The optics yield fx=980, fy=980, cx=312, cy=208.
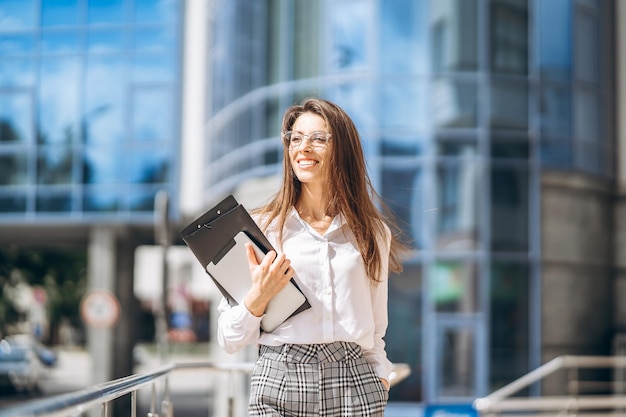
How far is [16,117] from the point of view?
947 inches

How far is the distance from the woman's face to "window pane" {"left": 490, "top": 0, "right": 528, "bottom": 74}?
1423cm

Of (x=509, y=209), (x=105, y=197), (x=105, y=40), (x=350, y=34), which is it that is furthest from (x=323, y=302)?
(x=105, y=40)

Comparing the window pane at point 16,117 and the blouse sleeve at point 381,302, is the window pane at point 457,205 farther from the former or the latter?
the blouse sleeve at point 381,302

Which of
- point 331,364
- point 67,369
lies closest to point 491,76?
point 331,364

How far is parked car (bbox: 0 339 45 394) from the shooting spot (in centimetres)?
2603

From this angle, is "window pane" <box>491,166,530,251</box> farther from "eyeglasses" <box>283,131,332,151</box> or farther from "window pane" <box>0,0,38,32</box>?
"eyeglasses" <box>283,131,332,151</box>

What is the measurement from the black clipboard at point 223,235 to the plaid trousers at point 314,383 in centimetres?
12

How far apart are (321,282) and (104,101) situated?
21.5m

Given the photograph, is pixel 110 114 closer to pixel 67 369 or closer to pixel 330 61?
pixel 330 61

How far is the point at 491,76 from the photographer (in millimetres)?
16688

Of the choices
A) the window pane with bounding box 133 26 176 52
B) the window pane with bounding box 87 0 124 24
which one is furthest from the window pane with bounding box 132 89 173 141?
the window pane with bounding box 87 0 124 24

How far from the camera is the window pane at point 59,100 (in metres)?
23.7

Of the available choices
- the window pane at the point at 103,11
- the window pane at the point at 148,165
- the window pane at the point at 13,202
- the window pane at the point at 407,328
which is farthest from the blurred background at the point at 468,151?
the window pane at the point at 13,202

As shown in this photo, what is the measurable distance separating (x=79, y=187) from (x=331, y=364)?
2130cm
